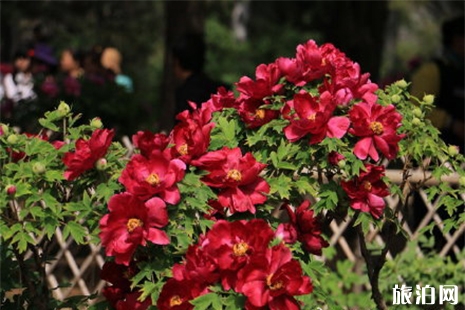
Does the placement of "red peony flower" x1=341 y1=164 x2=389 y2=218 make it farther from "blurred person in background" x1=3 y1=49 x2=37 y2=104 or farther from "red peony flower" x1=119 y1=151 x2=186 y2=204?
"blurred person in background" x1=3 y1=49 x2=37 y2=104

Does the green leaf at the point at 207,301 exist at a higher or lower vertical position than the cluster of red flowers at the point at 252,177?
lower

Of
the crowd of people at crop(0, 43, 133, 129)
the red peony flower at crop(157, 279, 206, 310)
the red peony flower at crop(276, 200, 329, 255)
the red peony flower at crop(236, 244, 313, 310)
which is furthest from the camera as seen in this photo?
the crowd of people at crop(0, 43, 133, 129)

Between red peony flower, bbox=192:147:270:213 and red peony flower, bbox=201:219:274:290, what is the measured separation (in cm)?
11

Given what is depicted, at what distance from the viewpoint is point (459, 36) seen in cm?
611

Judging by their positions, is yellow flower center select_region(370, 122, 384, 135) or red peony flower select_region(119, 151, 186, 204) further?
yellow flower center select_region(370, 122, 384, 135)

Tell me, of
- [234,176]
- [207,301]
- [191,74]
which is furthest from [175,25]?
[207,301]

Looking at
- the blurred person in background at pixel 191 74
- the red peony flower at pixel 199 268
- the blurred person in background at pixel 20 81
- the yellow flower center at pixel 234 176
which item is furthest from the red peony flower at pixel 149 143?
the blurred person in background at pixel 20 81

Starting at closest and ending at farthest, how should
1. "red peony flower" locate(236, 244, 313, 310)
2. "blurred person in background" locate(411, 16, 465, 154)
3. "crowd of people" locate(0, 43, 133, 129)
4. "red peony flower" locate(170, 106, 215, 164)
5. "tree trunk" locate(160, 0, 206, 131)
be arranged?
"red peony flower" locate(236, 244, 313, 310), "red peony flower" locate(170, 106, 215, 164), "blurred person in background" locate(411, 16, 465, 154), "crowd of people" locate(0, 43, 133, 129), "tree trunk" locate(160, 0, 206, 131)

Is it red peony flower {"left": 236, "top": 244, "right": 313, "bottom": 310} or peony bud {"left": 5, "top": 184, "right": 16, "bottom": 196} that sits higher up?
peony bud {"left": 5, "top": 184, "right": 16, "bottom": 196}

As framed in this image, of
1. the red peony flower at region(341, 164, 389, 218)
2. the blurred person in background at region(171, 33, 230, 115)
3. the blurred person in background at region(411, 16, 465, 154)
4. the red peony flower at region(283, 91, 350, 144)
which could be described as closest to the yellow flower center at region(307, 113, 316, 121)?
the red peony flower at region(283, 91, 350, 144)

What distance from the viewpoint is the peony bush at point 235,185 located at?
284 centimetres

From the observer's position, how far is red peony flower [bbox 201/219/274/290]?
9.24ft

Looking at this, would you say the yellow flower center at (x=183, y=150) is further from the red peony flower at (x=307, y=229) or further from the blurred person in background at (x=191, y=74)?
the blurred person in background at (x=191, y=74)

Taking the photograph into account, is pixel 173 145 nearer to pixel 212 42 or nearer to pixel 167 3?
pixel 167 3
